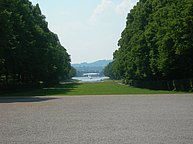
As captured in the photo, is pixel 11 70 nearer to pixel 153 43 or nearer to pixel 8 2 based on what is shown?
pixel 8 2

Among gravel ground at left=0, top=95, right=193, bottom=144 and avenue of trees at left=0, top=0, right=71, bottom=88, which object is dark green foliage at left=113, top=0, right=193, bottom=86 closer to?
avenue of trees at left=0, top=0, right=71, bottom=88

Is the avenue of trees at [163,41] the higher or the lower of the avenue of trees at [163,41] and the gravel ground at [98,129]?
the higher

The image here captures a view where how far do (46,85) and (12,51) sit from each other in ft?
137

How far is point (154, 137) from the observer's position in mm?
13961

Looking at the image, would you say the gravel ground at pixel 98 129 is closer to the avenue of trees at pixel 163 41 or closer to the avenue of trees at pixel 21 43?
the avenue of trees at pixel 21 43

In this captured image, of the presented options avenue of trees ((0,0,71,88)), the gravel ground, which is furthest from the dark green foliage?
the gravel ground

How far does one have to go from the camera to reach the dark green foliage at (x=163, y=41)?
49.7 meters

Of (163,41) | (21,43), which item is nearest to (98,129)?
(163,41)

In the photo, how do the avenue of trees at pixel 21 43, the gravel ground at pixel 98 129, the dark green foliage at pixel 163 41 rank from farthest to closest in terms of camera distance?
1. the dark green foliage at pixel 163 41
2. the avenue of trees at pixel 21 43
3. the gravel ground at pixel 98 129

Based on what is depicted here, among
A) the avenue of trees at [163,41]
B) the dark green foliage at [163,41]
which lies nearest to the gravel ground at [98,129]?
the avenue of trees at [163,41]

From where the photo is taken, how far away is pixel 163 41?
176 feet

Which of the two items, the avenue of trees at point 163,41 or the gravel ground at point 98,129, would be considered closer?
the gravel ground at point 98,129

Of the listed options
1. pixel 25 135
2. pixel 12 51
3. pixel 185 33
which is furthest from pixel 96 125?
pixel 12 51

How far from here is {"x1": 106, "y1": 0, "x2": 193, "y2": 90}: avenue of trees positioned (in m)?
49.7
